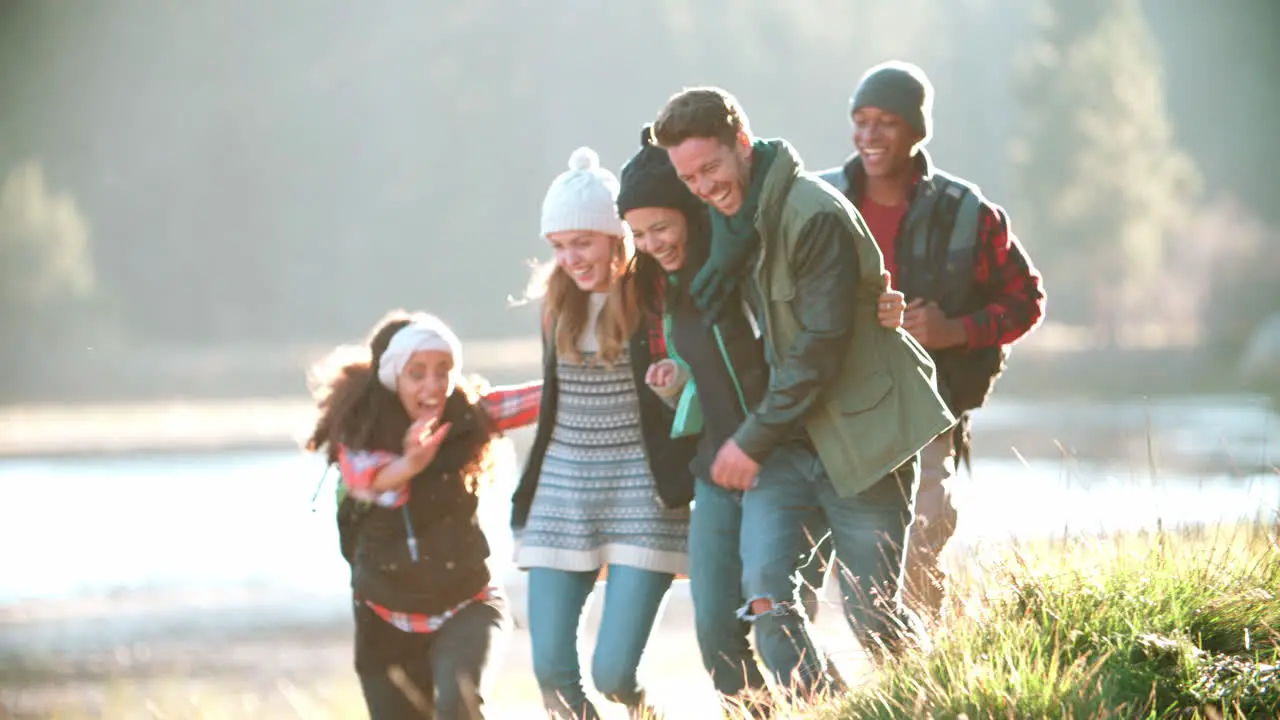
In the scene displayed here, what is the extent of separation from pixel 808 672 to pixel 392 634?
162cm

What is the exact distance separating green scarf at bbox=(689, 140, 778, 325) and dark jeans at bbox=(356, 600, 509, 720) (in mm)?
1425

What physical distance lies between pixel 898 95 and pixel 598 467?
168cm

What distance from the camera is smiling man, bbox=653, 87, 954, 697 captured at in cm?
488

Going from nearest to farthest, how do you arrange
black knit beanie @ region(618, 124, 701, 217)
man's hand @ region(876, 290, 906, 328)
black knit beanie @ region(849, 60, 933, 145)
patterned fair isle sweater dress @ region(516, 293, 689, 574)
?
man's hand @ region(876, 290, 906, 328) → black knit beanie @ region(618, 124, 701, 217) → patterned fair isle sweater dress @ region(516, 293, 689, 574) → black knit beanie @ region(849, 60, 933, 145)

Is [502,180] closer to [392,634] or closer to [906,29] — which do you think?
[906,29]

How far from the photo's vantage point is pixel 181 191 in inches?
3553

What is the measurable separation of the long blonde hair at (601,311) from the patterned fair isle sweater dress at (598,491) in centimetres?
6

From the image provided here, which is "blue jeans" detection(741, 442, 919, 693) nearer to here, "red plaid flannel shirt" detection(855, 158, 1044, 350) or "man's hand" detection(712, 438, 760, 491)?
"man's hand" detection(712, 438, 760, 491)

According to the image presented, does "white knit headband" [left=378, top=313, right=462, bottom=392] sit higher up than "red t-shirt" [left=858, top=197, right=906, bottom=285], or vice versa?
"red t-shirt" [left=858, top=197, right=906, bottom=285]

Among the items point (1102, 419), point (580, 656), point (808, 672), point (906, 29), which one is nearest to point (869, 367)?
point (808, 672)

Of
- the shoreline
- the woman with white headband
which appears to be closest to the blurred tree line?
the shoreline

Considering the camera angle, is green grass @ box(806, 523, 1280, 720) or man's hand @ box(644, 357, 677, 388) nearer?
green grass @ box(806, 523, 1280, 720)

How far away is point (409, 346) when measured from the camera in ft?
19.6

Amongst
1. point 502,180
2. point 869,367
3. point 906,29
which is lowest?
point 869,367
